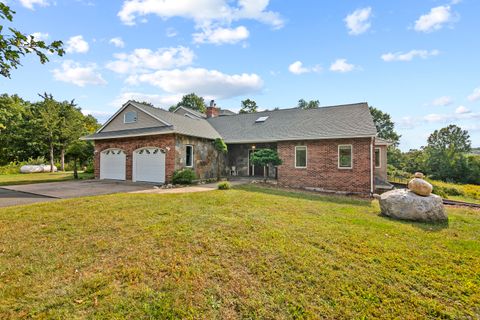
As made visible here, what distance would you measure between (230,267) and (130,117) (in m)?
14.5

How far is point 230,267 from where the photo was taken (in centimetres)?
374

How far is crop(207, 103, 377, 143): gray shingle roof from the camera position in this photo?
1267 cm

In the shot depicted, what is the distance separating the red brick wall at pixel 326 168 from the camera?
1198cm

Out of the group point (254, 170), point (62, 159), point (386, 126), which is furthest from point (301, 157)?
point (386, 126)

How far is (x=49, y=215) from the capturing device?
6.18 metres

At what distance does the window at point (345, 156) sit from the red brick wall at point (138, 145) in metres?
9.33

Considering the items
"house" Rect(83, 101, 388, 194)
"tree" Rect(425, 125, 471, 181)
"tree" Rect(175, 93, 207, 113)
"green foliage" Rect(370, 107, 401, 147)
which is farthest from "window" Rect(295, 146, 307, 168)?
"tree" Rect(175, 93, 207, 113)

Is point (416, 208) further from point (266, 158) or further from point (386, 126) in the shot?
point (386, 126)

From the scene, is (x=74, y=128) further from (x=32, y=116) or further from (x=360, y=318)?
(x=360, y=318)

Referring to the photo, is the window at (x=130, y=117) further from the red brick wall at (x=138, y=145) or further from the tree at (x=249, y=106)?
the tree at (x=249, y=106)

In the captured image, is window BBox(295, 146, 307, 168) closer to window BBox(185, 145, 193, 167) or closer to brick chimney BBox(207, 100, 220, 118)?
window BBox(185, 145, 193, 167)

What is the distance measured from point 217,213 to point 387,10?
382 inches

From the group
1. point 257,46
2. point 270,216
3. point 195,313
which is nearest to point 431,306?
point 195,313

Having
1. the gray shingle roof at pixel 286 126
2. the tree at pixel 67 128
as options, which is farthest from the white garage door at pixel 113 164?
the tree at pixel 67 128
